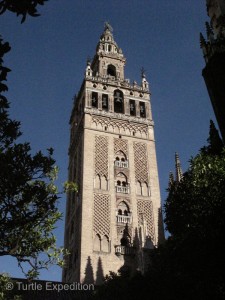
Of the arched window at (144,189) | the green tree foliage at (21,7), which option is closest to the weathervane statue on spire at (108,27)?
the arched window at (144,189)

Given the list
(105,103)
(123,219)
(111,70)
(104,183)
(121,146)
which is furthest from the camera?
(111,70)

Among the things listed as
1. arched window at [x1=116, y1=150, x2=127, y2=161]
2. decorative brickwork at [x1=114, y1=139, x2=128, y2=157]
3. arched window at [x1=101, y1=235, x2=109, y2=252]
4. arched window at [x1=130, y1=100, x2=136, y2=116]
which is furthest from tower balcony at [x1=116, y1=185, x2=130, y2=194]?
arched window at [x1=130, y1=100, x2=136, y2=116]

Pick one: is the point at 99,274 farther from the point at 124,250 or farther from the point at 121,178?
the point at 121,178

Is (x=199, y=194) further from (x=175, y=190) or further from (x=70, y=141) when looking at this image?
(x=70, y=141)

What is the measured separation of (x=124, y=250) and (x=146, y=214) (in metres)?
3.72

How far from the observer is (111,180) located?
31.3 metres

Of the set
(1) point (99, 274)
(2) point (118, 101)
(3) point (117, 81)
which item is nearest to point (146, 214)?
(1) point (99, 274)

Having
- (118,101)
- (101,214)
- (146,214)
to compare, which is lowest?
(101,214)

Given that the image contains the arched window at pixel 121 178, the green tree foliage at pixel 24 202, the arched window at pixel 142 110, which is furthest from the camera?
the arched window at pixel 142 110

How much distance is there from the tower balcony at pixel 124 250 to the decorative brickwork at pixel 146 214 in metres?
2.03

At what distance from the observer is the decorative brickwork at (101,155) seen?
31.5 m

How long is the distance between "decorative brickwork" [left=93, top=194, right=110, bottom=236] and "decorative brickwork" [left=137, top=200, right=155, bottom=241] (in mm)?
2512

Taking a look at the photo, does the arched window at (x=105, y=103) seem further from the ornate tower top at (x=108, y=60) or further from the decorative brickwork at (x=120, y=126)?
the ornate tower top at (x=108, y=60)

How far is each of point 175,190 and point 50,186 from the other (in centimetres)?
962
